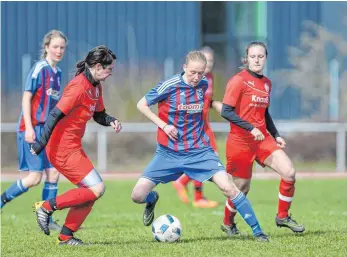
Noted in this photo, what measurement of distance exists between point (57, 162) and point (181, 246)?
50.4 inches

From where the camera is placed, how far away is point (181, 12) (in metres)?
20.3

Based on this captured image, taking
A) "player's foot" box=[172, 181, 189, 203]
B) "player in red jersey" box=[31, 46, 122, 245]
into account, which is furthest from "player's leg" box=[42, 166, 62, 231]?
"player's foot" box=[172, 181, 189, 203]

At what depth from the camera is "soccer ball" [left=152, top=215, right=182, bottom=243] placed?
7953mm

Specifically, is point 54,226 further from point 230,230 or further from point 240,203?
point 240,203

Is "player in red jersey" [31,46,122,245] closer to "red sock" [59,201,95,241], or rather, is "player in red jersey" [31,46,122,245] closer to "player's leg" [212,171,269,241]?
"red sock" [59,201,95,241]

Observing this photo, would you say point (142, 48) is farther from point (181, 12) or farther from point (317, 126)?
point (317, 126)

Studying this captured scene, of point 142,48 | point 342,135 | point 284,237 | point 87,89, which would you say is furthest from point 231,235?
point 142,48

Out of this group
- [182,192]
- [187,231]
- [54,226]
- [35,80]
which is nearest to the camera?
[187,231]

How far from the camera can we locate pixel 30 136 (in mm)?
8617

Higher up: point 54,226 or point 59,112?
point 59,112

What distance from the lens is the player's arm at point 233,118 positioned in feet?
26.6

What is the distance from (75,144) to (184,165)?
3.20ft

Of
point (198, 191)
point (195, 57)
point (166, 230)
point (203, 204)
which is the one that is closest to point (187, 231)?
point (166, 230)

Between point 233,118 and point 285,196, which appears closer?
point 233,118
